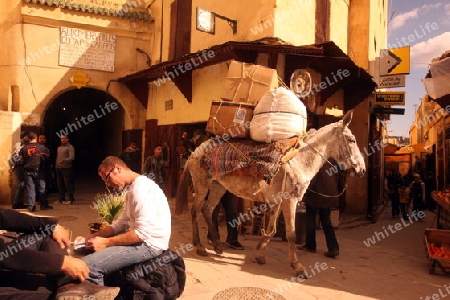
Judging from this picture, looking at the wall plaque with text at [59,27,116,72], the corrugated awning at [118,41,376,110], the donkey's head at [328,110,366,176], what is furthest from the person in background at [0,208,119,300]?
the wall plaque with text at [59,27,116,72]

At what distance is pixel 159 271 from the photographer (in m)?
3.16

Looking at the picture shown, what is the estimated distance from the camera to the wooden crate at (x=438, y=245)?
5.52 metres

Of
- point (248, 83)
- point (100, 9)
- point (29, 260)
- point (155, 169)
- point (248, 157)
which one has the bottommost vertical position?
point (29, 260)

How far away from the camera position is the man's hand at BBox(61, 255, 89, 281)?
105 inches

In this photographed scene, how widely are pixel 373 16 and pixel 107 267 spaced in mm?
13162

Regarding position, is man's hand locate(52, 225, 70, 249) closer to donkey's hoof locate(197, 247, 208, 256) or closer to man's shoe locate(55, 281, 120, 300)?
man's shoe locate(55, 281, 120, 300)

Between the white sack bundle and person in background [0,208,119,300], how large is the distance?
339 centimetres

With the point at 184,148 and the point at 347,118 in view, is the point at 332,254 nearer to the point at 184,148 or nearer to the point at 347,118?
the point at 347,118

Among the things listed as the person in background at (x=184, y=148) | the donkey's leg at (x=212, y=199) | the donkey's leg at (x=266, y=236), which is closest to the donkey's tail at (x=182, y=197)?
the donkey's leg at (x=212, y=199)

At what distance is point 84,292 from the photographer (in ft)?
8.59

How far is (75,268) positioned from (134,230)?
0.63 m

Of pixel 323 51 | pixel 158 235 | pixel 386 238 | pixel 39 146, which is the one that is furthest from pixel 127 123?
pixel 158 235

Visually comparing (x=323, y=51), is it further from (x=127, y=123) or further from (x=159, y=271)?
(x=127, y=123)

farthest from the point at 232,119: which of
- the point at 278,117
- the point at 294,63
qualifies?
the point at 294,63
